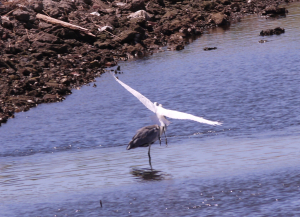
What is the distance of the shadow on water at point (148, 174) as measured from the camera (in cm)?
1085

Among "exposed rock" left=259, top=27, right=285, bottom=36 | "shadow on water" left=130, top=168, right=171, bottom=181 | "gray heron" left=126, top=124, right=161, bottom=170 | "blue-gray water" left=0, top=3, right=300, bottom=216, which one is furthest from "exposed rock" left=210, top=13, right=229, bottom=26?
"shadow on water" left=130, top=168, right=171, bottom=181

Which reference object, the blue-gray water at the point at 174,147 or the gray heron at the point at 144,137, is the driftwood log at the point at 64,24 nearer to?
the blue-gray water at the point at 174,147

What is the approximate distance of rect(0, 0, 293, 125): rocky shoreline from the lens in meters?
21.5

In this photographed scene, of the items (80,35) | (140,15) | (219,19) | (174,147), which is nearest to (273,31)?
(219,19)

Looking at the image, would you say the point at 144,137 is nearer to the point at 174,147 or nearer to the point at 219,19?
the point at 174,147

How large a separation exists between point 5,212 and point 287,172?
207 inches

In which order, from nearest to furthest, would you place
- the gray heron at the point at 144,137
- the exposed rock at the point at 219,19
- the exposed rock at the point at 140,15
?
the gray heron at the point at 144,137 → the exposed rock at the point at 140,15 → the exposed rock at the point at 219,19

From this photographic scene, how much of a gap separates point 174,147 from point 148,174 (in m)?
2.34

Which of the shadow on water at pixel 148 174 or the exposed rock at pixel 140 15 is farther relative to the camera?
the exposed rock at pixel 140 15

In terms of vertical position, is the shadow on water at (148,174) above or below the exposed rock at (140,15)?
below

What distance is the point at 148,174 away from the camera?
36.8 feet

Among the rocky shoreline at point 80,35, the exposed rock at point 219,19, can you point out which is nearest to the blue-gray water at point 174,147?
the rocky shoreline at point 80,35

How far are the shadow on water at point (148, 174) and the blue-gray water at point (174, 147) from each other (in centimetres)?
3

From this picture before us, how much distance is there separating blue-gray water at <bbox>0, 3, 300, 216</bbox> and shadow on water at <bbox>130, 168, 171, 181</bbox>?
26mm
